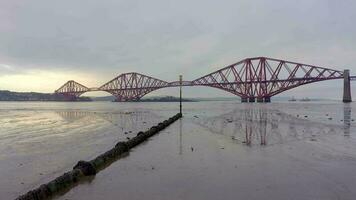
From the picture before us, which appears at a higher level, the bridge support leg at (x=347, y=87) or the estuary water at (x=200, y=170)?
the bridge support leg at (x=347, y=87)

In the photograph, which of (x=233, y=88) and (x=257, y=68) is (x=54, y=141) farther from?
(x=257, y=68)

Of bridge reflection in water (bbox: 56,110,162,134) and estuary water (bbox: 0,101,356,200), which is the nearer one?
estuary water (bbox: 0,101,356,200)

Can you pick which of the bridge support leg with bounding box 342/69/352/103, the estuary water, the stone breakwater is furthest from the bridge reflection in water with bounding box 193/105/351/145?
the bridge support leg with bounding box 342/69/352/103

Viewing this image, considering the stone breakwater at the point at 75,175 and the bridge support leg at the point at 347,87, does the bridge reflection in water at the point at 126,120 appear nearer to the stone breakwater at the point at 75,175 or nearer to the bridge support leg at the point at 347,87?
the stone breakwater at the point at 75,175

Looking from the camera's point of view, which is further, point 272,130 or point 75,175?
point 272,130

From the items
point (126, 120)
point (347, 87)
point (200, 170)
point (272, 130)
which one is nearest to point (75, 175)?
point (200, 170)

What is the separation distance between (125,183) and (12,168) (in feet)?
14.8

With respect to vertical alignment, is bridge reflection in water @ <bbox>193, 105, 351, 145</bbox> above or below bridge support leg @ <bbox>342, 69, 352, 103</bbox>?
below

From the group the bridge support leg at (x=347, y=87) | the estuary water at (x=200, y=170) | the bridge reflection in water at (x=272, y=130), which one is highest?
the bridge support leg at (x=347, y=87)

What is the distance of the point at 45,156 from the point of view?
14.8 m

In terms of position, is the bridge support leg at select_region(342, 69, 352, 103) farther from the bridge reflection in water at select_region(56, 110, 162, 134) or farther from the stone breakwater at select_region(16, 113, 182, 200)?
the stone breakwater at select_region(16, 113, 182, 200)

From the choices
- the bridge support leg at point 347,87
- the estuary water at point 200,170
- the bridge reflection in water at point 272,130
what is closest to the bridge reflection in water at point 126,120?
the bridge reflection in water at point 272,130

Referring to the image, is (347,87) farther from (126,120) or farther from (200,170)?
(200,170)

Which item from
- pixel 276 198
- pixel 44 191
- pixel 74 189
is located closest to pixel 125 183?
pixel 74 189
